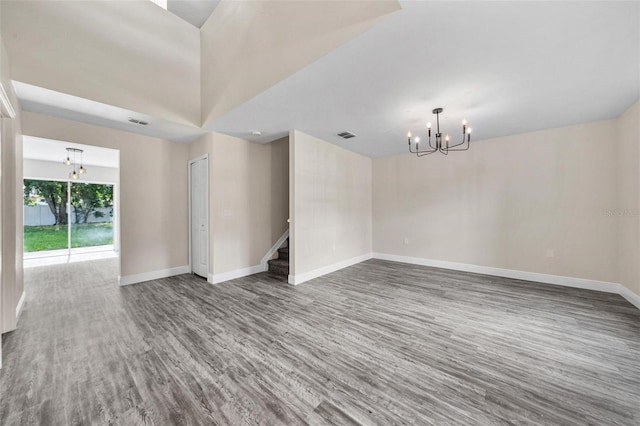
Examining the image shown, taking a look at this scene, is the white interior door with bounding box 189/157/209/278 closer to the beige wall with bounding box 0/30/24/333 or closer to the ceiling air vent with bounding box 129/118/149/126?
the ceiling air vent with bounding box 129/118/149/126

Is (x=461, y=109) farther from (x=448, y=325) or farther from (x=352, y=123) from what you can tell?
(x=448, y=325)

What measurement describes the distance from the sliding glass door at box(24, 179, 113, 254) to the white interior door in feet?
16.1

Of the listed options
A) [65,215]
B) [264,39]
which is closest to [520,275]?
[264,39]

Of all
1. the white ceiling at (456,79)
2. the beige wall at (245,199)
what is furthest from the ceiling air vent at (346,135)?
the beige wall at (245,199)

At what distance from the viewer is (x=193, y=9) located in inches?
142

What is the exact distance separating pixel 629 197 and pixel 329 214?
174 inches

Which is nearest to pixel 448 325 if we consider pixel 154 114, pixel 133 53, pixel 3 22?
pixel 154 114

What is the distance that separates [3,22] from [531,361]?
6086mm

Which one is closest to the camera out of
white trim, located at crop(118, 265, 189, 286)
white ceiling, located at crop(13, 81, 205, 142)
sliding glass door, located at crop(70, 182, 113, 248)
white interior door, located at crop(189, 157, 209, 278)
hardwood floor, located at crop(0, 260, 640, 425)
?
hardwood floor, located at crop(0, 260, 640, 425)

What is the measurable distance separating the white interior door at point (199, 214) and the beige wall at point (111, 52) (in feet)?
3.23

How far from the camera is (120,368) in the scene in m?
1.89

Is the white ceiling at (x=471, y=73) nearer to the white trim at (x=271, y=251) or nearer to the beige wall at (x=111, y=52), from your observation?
the beige wall at (x=111, y=52)

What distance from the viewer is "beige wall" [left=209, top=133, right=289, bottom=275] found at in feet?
13.6

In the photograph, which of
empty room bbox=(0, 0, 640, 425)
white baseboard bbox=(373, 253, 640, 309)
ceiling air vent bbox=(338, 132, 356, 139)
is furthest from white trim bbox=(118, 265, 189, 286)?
white baseboard bbox=(373, 253, 640, 309)
